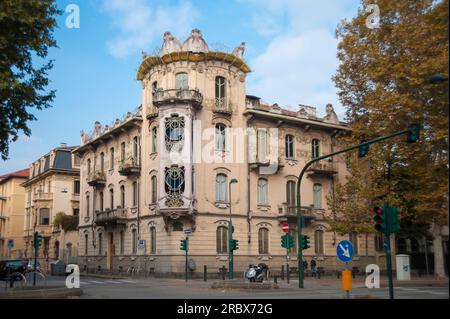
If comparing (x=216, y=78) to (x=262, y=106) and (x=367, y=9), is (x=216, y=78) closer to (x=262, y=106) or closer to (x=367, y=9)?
(x=262, y=106)

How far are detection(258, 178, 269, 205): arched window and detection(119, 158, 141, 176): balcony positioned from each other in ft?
31.1

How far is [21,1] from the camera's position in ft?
67.3

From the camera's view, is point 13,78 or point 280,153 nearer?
point 13,78

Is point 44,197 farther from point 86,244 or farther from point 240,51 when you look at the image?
point 240,51

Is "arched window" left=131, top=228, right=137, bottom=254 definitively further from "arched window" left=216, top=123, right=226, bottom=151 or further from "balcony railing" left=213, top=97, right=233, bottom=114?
"balcony railing" left=213, top=97, right=233, bottom=114

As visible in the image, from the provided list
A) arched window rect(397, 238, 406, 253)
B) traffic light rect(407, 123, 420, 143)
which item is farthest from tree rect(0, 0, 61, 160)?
arched window rect(397, 238, 406, 253)

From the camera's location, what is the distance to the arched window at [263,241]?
41.2 metres

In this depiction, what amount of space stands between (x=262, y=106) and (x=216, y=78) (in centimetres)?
510

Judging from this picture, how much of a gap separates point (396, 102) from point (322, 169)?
14.6 metres

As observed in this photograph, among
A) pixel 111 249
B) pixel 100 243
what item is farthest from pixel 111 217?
pixel 100 243

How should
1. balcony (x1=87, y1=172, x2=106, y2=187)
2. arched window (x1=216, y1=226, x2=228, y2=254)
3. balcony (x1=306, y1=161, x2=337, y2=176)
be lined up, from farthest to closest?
balcony (x1=87, y1=172, x2=106, y2=187)
balcony (x1=306, y1=161, x2=337, y2=176)
arched window (x1=216, y1=226, x2=228, y2=254)

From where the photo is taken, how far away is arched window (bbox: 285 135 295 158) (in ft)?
143
